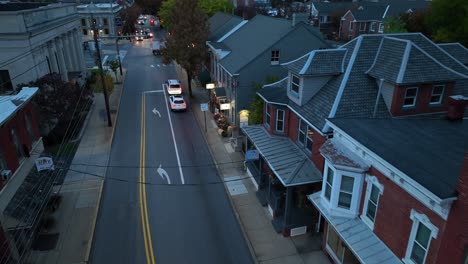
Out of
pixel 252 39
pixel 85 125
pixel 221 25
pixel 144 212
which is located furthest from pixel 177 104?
Answer: pixel 144 212

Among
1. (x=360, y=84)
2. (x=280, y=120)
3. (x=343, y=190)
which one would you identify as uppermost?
(x=360, y=84)

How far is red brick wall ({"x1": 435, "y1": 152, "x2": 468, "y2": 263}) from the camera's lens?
30.7 feet

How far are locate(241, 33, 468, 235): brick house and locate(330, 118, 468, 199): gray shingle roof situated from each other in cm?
127

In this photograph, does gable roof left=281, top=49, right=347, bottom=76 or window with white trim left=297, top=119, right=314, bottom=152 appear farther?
gable roof left=281, top=49, right=347, bottom=76

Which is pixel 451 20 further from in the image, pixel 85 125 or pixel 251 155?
pixel 85 125

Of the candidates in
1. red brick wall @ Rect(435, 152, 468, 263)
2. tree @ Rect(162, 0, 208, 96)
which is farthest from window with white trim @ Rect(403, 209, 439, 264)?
tree @ Rect(162, 0, 208, 96)

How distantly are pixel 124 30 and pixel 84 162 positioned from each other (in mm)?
75481

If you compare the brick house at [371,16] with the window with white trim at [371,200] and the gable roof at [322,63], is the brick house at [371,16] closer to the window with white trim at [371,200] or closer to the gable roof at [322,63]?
the gable roof at [322,63]

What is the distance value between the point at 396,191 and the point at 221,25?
133ft

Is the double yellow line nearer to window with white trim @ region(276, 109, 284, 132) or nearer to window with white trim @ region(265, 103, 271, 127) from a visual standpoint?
window with white trim @ region(265, 103, 271, 127)

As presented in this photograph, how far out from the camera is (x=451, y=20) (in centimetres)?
4603

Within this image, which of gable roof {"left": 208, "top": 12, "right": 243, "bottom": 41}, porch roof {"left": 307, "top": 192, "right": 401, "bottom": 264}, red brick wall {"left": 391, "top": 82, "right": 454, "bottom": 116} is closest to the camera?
porch roof {"left": 307, "top": 192, "right": 401, "bottom": 264}

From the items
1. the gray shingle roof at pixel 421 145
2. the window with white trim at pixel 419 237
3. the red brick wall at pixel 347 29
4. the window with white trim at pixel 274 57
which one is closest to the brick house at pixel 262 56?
the window with white trim at pixel 274 57

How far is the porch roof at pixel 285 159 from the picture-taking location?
56.4 ft
